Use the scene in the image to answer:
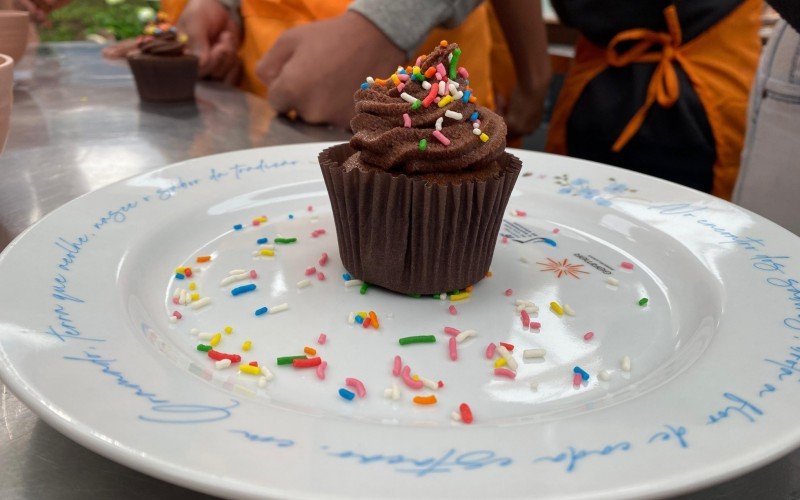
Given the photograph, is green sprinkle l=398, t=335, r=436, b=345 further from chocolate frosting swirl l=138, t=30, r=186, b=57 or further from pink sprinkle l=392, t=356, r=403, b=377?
chocolate frosting swirl l=138, t=30, r=186, b=57

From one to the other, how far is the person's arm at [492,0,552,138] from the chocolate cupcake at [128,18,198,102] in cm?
124

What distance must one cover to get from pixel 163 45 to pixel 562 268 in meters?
1.83

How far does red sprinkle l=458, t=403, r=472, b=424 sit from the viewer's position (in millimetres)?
838

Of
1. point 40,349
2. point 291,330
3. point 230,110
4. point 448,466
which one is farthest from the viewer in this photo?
point 230,110

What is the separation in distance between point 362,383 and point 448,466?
11.5 inches

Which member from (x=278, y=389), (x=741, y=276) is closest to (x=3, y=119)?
(x=278, y=389)

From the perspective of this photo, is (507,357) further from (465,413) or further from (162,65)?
(162,65)

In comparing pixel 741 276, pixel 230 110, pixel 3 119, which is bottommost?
pixel 230 110

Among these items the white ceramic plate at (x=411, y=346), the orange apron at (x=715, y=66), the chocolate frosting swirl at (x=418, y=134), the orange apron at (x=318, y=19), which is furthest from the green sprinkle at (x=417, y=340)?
the orange apron at (x=318, y=19)

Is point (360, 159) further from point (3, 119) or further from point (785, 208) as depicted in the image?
point (785, 208)

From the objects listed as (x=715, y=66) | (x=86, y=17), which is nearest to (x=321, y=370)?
(x=715, y=66)

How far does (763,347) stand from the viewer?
2.92 ft

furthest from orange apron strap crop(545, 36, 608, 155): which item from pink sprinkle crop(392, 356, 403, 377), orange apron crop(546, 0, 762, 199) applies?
pink sprinkle crop(392, 356, 403, 377)

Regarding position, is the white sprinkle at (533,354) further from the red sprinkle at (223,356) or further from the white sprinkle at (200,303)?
the white sprinkle at (200,303)
